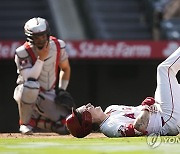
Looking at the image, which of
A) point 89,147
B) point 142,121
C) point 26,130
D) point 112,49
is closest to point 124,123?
point 142,121

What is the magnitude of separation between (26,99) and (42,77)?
0.52m

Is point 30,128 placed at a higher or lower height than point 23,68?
lower

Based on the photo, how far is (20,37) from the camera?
14.4 meters

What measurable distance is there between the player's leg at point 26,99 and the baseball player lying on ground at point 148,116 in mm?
1834

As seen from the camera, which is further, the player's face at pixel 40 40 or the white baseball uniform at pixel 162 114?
the player's face at pixel 40 40

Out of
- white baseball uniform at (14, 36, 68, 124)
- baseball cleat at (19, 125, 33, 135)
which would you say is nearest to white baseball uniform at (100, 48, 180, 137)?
baseball cleat at (19, 125, 33, 135)

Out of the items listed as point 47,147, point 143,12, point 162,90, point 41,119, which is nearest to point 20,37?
point 143,12

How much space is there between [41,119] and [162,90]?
8.82 ft

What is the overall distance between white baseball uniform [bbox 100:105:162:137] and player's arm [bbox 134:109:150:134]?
0.06 m

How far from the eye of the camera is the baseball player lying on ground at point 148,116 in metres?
7.12

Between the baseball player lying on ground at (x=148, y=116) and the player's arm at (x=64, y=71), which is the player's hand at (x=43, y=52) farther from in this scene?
the baseball player lying on ground at (x=148, y=116)

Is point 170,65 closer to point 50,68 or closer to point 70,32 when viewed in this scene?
point 50,68

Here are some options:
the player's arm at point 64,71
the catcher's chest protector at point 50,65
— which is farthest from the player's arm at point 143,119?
the player's arm at point 64,71

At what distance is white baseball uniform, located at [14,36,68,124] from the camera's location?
9.18 metres
